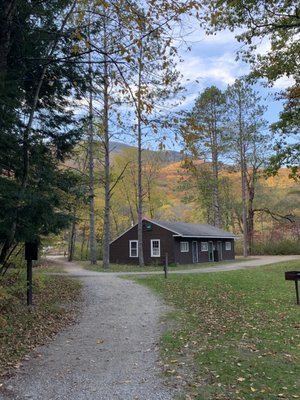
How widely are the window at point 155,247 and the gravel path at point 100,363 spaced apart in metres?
20.5

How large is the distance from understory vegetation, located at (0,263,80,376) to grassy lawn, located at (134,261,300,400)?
2299 mm

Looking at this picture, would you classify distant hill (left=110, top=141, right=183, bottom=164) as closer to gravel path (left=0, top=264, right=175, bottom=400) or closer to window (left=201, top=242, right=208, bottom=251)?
gravel path (left=0, top=264, right=175, bottom=400)

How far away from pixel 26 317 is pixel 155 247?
890 inches

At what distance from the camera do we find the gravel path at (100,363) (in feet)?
15.1

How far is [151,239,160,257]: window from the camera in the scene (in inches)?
1195

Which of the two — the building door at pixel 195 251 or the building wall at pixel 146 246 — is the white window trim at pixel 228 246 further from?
the building wall at pixel 146 246

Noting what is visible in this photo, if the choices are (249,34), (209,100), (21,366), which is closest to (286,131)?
(249,34)

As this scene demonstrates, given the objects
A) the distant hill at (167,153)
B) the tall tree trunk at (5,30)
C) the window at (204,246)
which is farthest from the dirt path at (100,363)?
the window at (204,246)

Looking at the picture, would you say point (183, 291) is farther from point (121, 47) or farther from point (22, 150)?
point (121, 47)

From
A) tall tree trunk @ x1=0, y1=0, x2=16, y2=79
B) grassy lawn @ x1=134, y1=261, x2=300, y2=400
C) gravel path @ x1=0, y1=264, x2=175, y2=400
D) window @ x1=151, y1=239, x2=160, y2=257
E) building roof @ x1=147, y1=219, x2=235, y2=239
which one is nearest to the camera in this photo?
gravel path @ x1=0, y1=264, x2=175, y2=400

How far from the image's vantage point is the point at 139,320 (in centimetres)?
873

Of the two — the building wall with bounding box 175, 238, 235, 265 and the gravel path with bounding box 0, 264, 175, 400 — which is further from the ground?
the building wall with bounding box 175, 238, 235, 265

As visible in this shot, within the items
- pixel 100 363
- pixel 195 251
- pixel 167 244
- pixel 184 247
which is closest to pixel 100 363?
pixel 100 363

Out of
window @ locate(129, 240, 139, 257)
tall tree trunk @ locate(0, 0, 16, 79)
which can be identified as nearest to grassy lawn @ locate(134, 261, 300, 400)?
tall tree trunk @ locate(0, 0, 16, 79)
